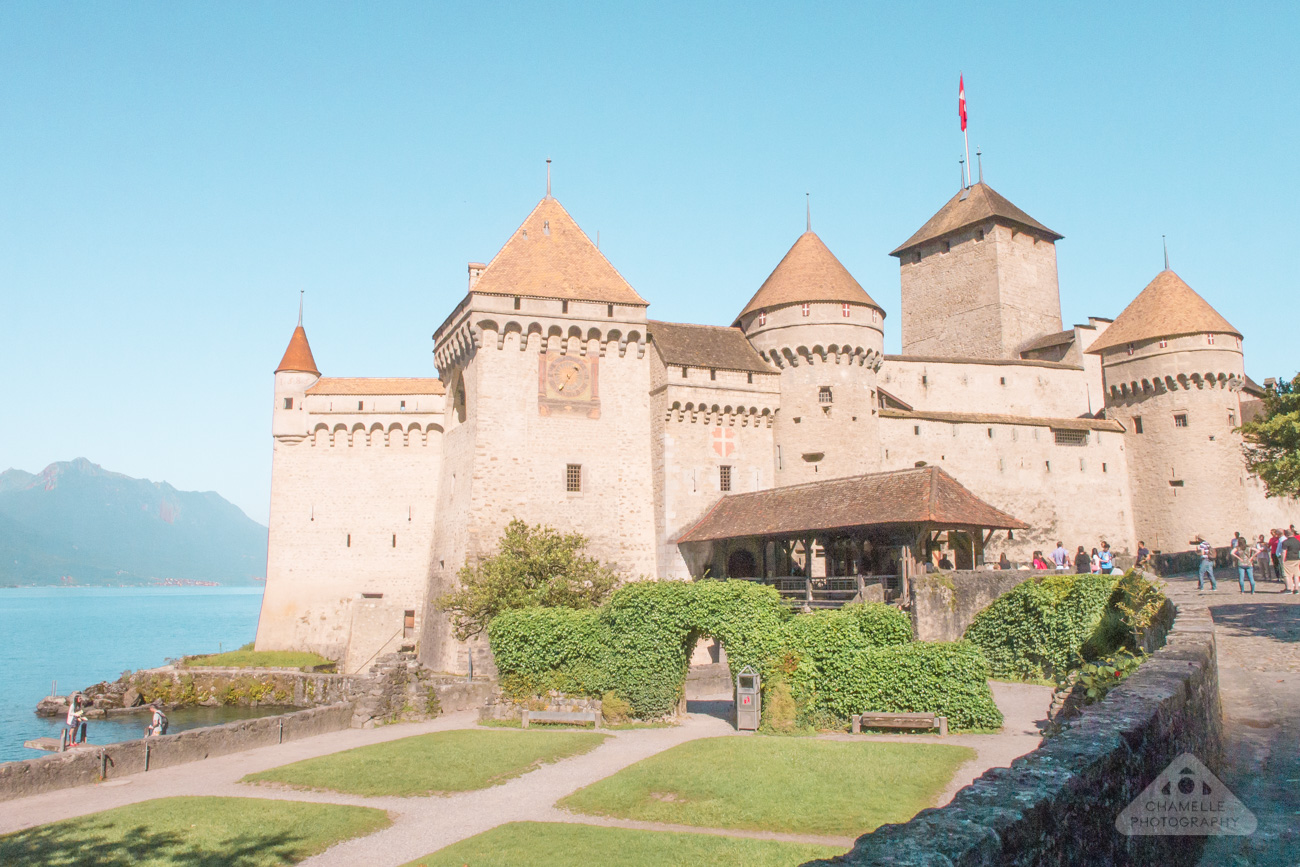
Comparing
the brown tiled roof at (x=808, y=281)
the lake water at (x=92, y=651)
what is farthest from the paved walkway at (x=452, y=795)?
the brown tiled roof at (x=808, y=281)

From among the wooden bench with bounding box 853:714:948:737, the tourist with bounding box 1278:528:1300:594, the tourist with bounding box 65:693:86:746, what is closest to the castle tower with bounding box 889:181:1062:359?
the tourist with bounding box 1278:528:1300:594

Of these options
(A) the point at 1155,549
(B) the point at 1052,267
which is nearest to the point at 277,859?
(A) the point at 1155,549

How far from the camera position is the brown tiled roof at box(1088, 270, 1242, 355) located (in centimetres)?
4319

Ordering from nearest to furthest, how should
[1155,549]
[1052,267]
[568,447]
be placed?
[568,447] < [1155,549] < [1052,267]

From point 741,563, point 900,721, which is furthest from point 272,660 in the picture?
point 900,721

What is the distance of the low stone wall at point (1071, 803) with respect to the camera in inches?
173

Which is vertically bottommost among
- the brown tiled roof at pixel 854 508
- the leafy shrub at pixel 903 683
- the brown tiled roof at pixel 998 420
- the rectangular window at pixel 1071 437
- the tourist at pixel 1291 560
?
the leafy shrub at pixel 903 683

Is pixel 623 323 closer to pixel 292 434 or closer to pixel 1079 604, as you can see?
pixel 292 434

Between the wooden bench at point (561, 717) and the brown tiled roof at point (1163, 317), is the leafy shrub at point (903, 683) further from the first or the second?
the brown tiled roof at point (1163, 317)

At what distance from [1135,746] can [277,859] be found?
1096 cm

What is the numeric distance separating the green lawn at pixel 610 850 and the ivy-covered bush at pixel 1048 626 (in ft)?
39.9

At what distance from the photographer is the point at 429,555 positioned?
38.5 metres

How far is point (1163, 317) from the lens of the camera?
44.1 m

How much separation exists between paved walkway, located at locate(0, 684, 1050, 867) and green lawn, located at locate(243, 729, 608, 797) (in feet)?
1.33
